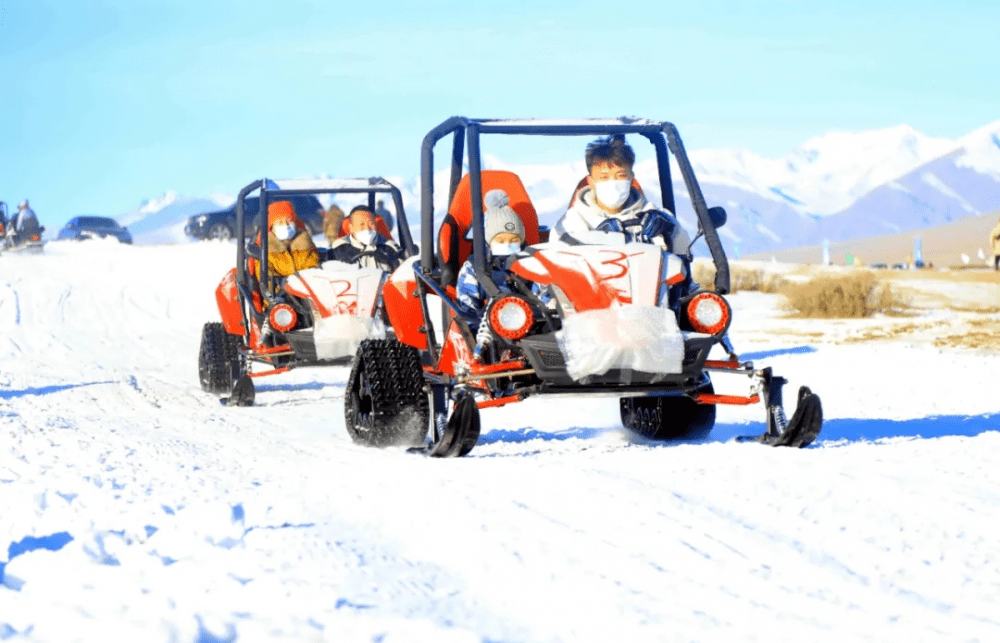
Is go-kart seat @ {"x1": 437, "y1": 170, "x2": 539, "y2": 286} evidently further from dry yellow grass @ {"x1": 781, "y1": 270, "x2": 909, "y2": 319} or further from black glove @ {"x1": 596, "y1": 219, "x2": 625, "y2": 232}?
dry yellow grass @ {"x1": 781, "y1": 270, "x2": 909, "y2": 319}

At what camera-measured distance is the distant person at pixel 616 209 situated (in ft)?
21.9

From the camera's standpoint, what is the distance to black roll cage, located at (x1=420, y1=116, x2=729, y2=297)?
21.2 ft

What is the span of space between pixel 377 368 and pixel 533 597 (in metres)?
3.39

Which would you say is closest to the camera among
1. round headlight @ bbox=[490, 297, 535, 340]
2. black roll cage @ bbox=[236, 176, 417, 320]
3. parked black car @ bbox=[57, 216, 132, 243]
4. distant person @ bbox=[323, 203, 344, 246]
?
round headlight @ bbox=[490, 297, 535, 340]

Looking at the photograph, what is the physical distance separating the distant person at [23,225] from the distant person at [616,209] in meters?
30.0

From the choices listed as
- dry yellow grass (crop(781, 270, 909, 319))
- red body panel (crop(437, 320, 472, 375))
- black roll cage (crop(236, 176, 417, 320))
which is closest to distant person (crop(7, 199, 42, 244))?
dry yellow grass (crop(781, 270, 909, 319))

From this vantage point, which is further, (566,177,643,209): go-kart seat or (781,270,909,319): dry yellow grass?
(781,270,909,319): dry yellow grass

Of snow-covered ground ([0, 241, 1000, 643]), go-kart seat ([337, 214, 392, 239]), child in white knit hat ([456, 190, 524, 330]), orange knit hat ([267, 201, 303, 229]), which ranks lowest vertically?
snow-covered ground ([0, 241, 1000, 643])

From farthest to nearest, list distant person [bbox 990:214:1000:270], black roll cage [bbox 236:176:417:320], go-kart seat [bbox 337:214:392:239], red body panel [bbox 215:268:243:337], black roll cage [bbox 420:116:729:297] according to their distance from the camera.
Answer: distant person [bbox 990:214:1000:270] → red body panel [bbox 215:268:243:337] → go-kart seat [bbox 337:214:392:239] → black roll cage [bbox 236:176:417:320] → black roll cage [bbox 420:116:729:297]

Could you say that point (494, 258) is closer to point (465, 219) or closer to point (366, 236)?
point (465, 219)

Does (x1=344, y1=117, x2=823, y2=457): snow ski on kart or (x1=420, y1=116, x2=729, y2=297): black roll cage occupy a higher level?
(x1=420, y1=116, x2=729, y2=297): black roll cage

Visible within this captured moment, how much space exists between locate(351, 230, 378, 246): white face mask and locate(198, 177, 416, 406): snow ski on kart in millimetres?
269

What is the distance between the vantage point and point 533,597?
11.4ft

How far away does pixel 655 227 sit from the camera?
668cm
